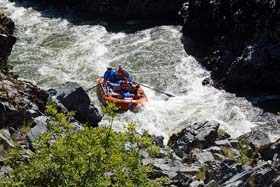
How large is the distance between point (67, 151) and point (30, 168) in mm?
710

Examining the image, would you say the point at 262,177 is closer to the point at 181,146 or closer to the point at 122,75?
the point at 181,146

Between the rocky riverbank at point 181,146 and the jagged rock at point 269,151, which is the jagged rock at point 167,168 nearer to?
the rocky riverbank at point 181,146

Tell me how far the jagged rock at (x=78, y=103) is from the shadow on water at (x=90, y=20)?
17.2 meters

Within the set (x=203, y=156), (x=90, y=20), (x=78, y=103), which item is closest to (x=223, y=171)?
(x=203, y=156)

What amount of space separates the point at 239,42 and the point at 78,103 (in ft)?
42.8

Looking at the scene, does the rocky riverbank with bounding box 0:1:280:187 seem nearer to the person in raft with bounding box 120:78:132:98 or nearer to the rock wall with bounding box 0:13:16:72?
the rock wall with bounding box 0:13:16:72

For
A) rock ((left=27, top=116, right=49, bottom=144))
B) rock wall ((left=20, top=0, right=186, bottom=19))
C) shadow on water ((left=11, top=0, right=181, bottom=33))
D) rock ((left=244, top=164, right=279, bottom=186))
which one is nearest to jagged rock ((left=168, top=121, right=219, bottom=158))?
rock ((left=27, top=116, right=49, bottom=144))

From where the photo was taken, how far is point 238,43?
99.1ft

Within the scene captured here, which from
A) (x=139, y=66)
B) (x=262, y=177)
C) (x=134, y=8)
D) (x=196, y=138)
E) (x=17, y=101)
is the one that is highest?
(x=262, y=177)

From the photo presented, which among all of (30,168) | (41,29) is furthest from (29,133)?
(41,29)

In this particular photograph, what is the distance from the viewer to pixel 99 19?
40.6 metres

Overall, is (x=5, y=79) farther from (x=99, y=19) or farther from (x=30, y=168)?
(x=99, y=19)

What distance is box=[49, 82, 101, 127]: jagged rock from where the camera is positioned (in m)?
20.5

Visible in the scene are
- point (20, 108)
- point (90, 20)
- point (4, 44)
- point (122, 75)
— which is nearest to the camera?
point (20, 108)
